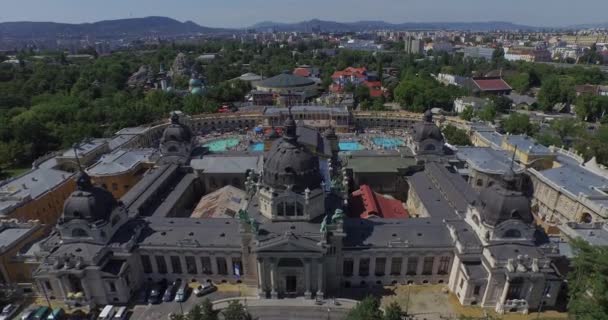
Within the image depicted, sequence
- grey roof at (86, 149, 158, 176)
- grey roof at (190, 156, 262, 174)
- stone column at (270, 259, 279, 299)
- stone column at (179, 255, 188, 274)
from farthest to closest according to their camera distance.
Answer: grey roof at (86, 149, 158, 176) → grey roof at (190, 156, 262, 174) → stone column at (179, 255, 188, 274) → stone column at (270, 259, 279, 299)

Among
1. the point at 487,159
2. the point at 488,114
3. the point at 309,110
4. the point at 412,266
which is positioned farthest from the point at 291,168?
the point at 488,114

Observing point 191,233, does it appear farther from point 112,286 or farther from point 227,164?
point 227,164

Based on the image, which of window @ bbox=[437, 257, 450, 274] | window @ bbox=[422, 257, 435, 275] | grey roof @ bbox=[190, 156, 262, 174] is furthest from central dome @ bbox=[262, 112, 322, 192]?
grey roof @ bbox=[190, 156, 262, 174]

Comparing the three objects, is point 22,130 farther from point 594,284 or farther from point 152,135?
point 594,284

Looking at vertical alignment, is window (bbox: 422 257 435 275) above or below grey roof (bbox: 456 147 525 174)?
below

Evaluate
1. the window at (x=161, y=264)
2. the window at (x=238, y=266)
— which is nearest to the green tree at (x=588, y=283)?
the window at (x=238, y=266)

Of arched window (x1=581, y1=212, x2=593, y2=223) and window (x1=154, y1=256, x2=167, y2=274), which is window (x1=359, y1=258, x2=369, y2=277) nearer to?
window (x1=154, y1=256, x2=167, y2=274)

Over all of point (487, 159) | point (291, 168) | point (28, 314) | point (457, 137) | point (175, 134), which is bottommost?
point (28, 314)

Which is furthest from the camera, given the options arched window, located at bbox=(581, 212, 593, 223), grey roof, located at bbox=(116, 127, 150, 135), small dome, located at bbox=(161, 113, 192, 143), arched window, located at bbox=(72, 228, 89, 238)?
grey roof, located at bbox=(116, 127, 150, 135)
